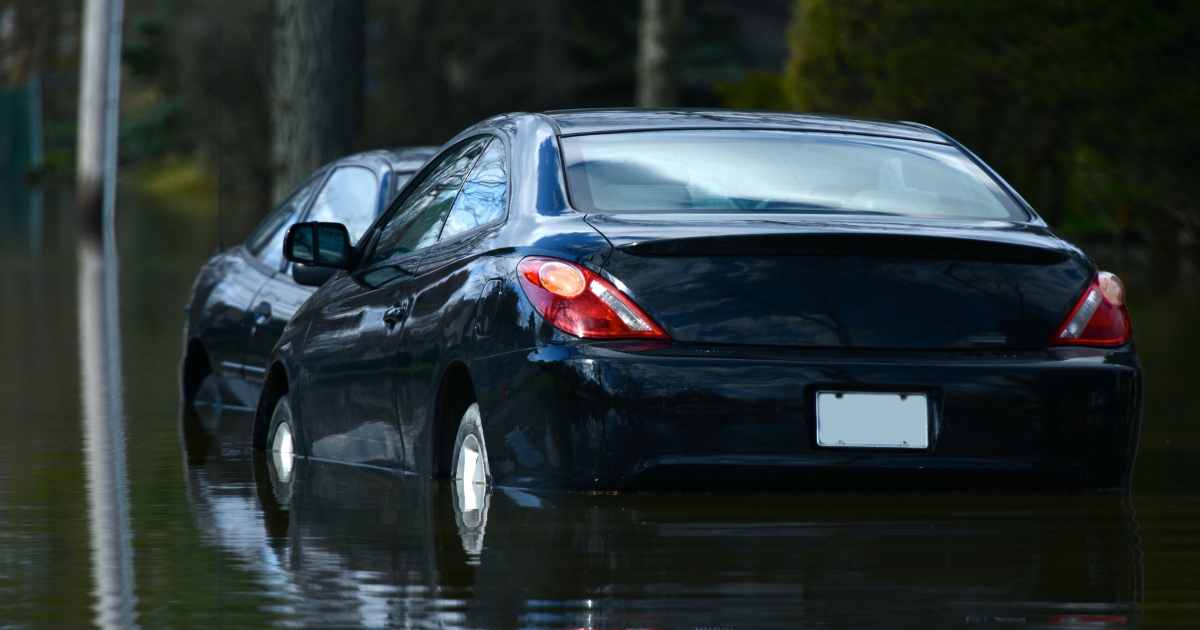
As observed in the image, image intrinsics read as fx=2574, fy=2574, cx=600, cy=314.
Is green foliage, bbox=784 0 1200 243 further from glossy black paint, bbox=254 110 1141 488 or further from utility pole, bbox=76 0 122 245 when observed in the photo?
glossy black paint, bbox=254 110 1141 488

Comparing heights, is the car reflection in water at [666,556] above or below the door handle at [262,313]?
below

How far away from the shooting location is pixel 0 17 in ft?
281

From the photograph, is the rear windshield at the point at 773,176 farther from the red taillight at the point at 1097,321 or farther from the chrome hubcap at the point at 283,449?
the chrome hubcap at the point at 283,449

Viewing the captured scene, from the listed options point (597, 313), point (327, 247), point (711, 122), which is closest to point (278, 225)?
point (327, 247)

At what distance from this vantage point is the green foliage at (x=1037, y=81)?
20.0m

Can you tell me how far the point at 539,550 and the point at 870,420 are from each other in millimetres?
971

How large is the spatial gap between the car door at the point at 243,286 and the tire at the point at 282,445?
54.1 inches

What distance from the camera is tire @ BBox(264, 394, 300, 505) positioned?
358 inches

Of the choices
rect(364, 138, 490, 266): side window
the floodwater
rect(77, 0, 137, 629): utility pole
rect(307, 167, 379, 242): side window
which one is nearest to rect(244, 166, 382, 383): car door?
rect(307, 167, 379, 242): side window

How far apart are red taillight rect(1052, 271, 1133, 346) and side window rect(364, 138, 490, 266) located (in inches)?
80.8

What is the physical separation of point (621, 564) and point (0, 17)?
81963mm

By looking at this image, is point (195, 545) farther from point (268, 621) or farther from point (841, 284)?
point (841, 284)

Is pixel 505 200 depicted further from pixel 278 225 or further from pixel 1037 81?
pixel 1037 81

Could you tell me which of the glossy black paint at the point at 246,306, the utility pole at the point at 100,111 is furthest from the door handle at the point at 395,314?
the utility pole at the point at 100,111
